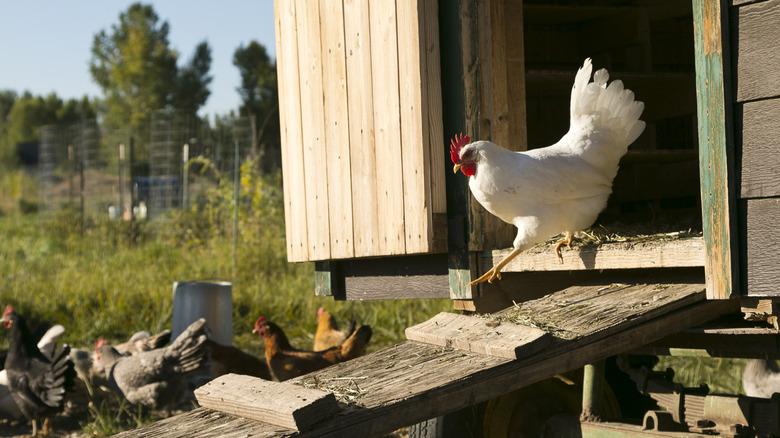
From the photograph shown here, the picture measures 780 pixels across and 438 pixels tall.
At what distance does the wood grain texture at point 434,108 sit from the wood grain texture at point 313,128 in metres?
0.77

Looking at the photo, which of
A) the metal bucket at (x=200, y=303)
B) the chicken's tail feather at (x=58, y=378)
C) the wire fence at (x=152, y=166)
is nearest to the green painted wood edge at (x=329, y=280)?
the chicken's tail feather at (x=58, y=378)

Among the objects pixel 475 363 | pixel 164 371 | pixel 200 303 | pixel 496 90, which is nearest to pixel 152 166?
pixel 200 303

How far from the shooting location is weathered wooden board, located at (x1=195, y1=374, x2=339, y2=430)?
318 cm

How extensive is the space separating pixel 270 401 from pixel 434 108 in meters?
1.91

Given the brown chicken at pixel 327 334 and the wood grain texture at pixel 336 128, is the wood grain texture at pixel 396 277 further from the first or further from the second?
the brown chicken at pixel 327 334

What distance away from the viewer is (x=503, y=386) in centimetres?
358

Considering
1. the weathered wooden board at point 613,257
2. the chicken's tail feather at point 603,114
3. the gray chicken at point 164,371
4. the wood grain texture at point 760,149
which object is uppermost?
the chicken's tail feather at point 603,114

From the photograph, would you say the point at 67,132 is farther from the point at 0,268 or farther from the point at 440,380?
the point at 440,380

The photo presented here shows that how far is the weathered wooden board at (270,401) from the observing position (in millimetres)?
3178

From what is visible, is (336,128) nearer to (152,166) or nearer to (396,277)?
(396,277)

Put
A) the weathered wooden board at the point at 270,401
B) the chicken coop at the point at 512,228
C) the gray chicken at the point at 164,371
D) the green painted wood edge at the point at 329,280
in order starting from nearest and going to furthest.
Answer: the weathered wooden board at the point at 270,401 < the chicken coop at the point at 512,228 < the green painted wood edge at the point at 329,280 < the gray chicken at the point at 164,371

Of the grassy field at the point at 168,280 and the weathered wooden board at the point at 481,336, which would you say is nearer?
the weathered wooden board at the point at 481,336

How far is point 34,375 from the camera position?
8125 millimetres

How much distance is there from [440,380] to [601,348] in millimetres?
631
